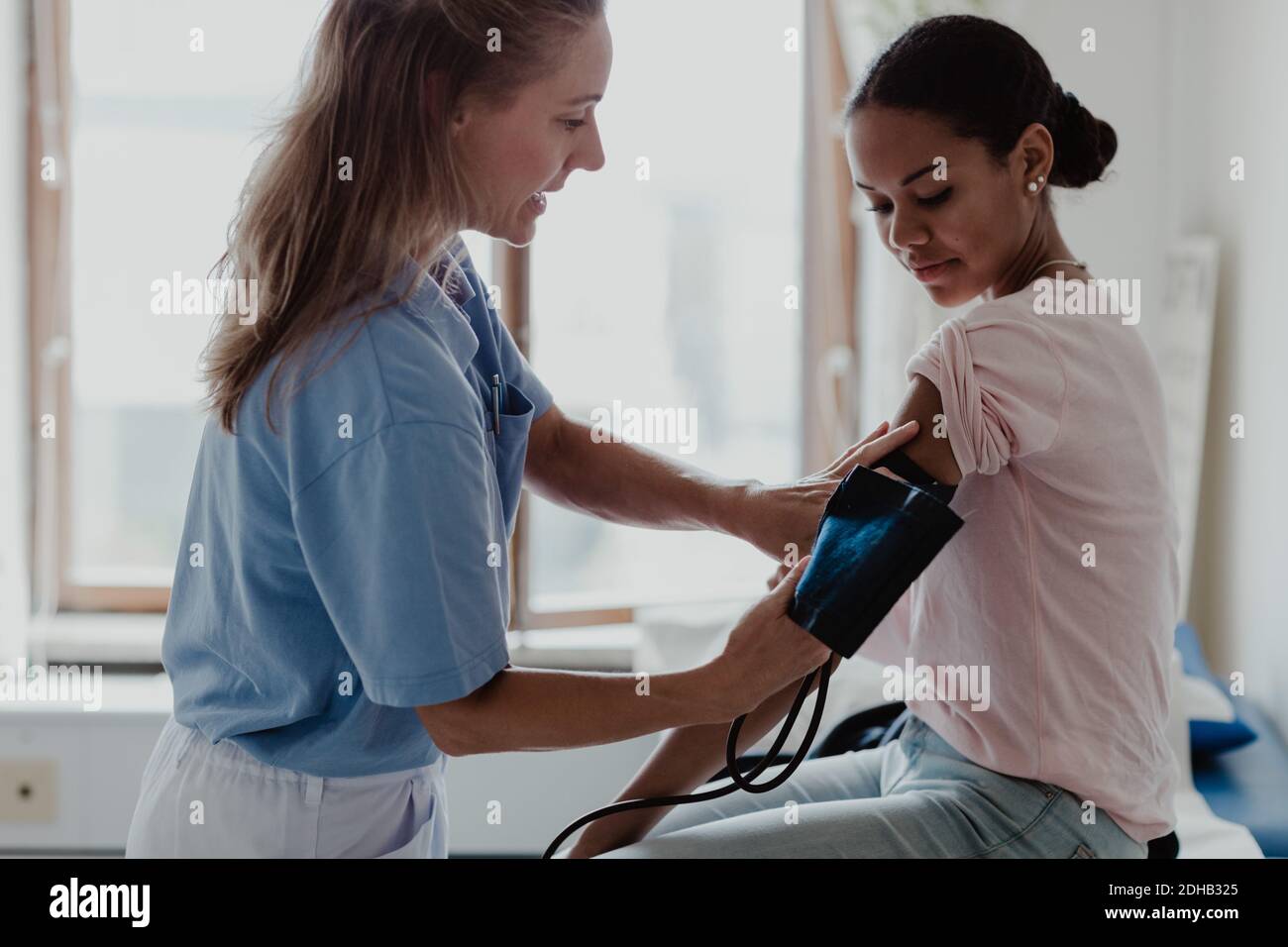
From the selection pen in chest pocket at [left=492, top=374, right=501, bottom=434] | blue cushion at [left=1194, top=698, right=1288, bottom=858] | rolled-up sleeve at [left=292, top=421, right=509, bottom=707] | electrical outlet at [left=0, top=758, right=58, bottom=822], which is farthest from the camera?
electrical outlet at [left=0, top=758, right=58, bottom=822]

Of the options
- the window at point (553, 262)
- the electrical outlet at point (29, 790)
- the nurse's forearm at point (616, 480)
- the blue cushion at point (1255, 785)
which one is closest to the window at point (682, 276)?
the window at point (553, 262)

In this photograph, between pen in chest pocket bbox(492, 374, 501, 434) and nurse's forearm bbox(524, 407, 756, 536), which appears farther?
nurse's forearm bbox(524, 407, 756, 536)

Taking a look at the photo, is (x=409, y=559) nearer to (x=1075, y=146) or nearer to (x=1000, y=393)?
(x=1000, y=393)

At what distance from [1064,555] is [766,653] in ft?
0.90

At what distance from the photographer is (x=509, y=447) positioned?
3.48ft

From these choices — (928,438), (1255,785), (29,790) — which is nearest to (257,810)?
(928,438)

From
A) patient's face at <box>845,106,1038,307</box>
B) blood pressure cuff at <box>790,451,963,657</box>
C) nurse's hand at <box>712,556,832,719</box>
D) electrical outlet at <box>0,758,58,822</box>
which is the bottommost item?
electrical outlet at <box>0,758,58,822</box>

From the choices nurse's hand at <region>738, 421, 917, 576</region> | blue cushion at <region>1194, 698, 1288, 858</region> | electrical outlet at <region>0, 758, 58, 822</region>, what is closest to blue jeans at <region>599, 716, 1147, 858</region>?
nurse's hand at <region>738, 421, 917, 576</region>

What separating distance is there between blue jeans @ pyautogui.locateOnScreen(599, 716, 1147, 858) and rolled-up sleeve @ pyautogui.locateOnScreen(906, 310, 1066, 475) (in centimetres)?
27

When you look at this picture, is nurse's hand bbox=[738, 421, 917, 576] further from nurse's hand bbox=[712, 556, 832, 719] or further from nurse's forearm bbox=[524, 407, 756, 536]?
nurse's hand bbox=[712, 556, 832, 719]

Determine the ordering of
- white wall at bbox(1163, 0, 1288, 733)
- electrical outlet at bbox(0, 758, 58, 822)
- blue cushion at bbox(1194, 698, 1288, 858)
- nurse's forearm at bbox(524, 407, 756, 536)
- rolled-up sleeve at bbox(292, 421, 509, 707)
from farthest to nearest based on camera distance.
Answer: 1. electrical outlet at bbox(0, 758, 58, 822)
2. white wall at bbox(1163, 0, 1288, 733)
3. blue cushion at bbox(1194, 698, 1288, 858)
4. nurse's forearm at bbox(524, 407, 756, 536)
5. rolled-up sleeve at bbox(292, 421, 509, 707)

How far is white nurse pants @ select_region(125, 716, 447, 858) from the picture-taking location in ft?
3.15

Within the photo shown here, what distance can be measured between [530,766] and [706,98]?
1.51 m
